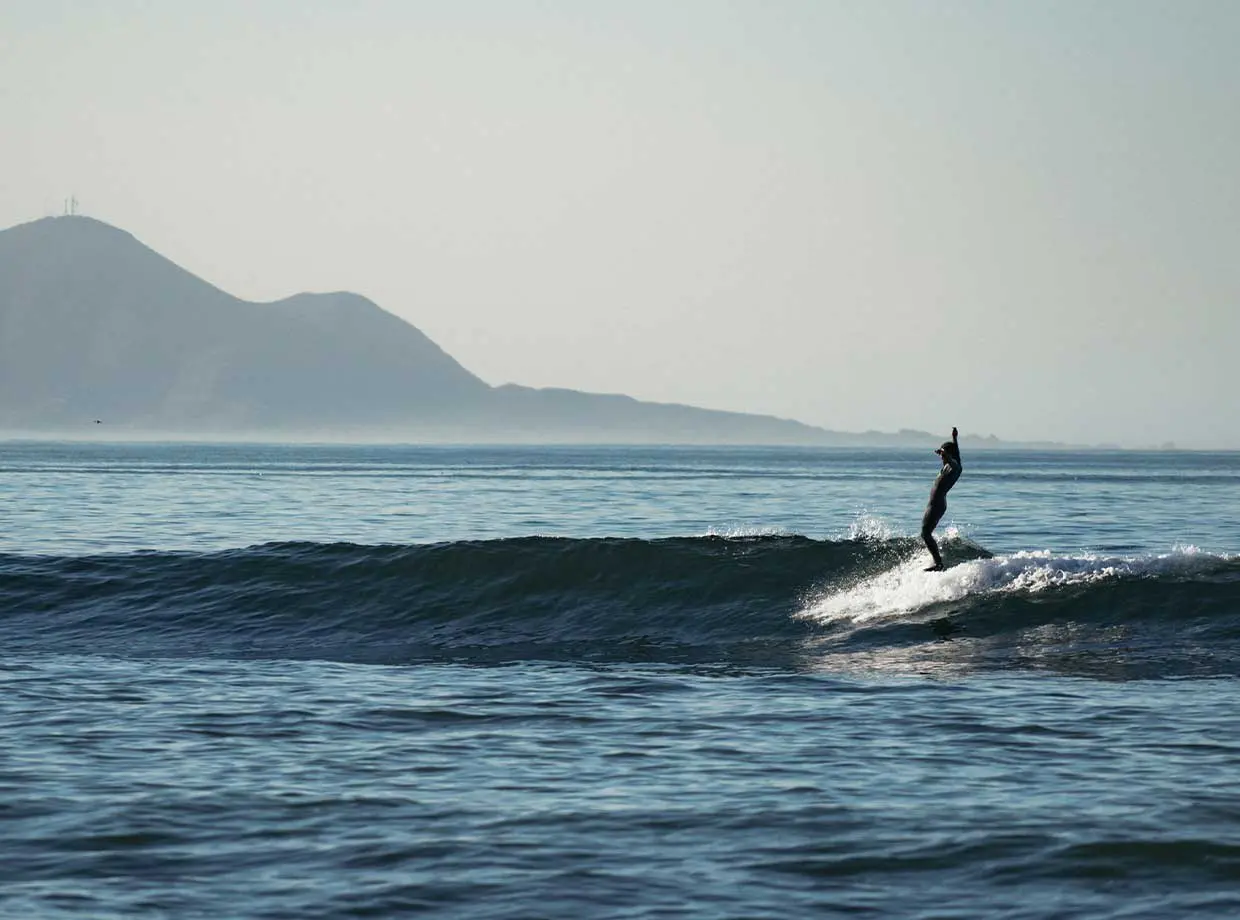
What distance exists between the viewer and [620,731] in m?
15.2

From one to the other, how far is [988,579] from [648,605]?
5866 millimetres

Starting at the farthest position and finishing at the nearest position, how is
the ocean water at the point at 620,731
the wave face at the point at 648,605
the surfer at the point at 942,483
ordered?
1. the surfer at the point at 942,483
2. the wave face at the point at 648,605
3. the ocean water at the point at 620,731

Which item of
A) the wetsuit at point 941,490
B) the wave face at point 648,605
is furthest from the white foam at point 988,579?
the wetsuit at point 941,490

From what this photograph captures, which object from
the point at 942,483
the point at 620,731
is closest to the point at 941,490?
the point at 942,483

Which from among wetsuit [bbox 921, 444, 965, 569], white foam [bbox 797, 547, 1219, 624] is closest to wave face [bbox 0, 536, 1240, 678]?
white foam [bbox 797, 547, 1219, 624]

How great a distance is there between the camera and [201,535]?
143ft

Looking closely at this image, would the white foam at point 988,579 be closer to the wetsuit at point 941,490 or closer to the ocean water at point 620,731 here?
the ocean water at point 620,731

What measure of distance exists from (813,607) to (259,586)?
10.6m

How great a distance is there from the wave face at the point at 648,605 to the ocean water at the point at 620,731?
0.33 feet

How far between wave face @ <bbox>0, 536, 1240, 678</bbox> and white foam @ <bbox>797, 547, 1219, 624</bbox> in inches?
A: 1.9

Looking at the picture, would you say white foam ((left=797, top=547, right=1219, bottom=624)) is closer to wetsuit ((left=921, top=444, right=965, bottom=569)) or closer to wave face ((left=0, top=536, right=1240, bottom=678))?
wave face ((left=0, top=536, right=1240, bottom=678))

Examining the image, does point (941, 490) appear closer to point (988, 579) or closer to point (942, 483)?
point (942, 483)

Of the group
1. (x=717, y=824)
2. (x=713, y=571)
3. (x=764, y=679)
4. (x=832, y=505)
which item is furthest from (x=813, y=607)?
(x=832, y=505)

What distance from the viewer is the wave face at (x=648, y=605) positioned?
70.4 feet
